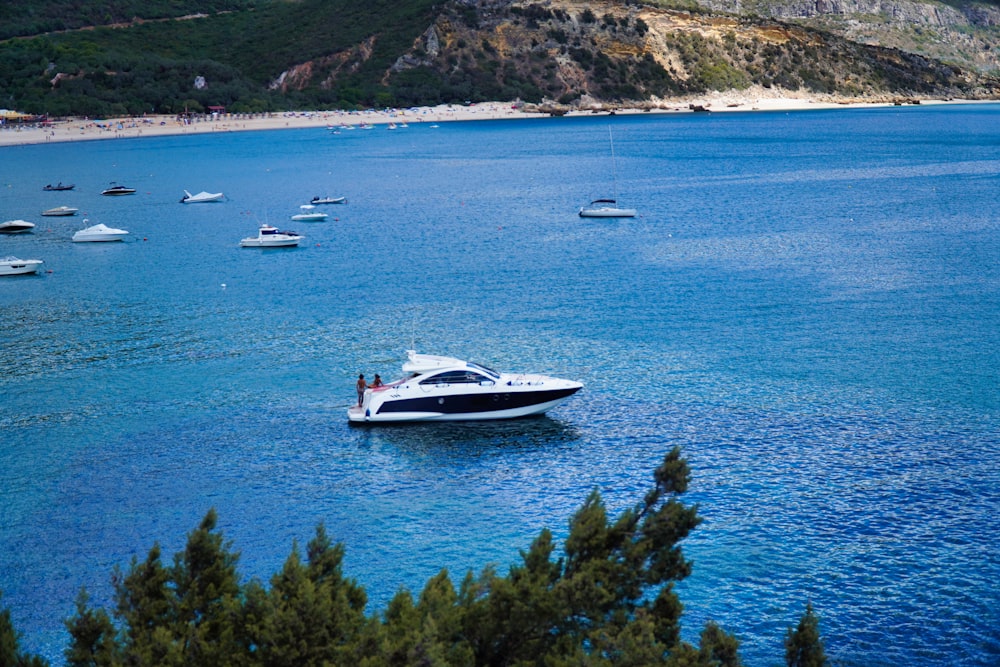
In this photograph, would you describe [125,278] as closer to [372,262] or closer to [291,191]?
[372,262]

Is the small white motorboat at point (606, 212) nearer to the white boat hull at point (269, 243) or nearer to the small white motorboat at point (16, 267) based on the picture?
the white boat hull at point (269, 243)

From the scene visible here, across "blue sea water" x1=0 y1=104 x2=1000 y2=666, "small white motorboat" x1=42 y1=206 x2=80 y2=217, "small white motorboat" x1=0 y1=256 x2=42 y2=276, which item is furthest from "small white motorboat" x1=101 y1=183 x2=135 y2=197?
"small white motorboat" x1=0 y1=256 x2=42 y2=276

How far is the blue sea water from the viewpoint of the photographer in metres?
30.8

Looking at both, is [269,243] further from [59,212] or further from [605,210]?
[59,212]

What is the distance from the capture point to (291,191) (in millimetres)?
128375

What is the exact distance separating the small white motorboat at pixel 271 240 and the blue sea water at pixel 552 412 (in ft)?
3.83

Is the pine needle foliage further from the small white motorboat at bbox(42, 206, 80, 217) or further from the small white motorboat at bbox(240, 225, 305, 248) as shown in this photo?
the small white motorboat at bbox(42, 206, 80, 217)

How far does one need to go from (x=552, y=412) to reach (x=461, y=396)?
12.5 ft

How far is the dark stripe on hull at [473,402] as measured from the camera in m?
42.6

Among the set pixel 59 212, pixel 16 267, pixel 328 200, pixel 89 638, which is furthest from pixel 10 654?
pixel 59 212

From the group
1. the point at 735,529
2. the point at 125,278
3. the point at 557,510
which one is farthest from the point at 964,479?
the point at 125,278

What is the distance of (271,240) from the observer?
8794cm

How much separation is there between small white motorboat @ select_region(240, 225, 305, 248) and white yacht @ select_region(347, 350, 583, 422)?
1863 inches

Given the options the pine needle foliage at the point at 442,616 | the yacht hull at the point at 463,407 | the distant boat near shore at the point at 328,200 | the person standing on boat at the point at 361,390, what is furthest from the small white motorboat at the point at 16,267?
the pine needle foliage at the point at 442,616
